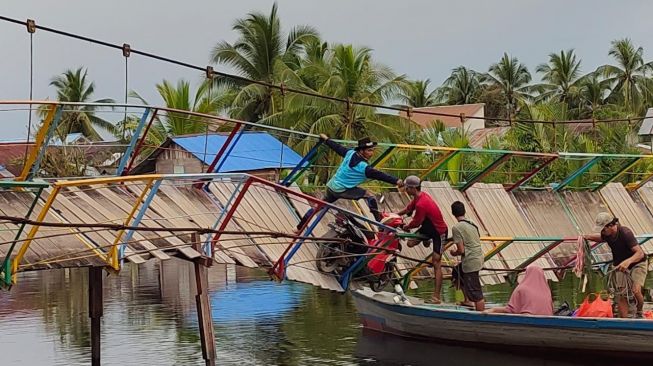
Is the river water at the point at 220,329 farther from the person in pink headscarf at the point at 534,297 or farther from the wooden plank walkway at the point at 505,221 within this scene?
the wooden plank walkway at the point at 505,221

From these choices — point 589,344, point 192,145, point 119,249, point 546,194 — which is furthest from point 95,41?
point 192,145

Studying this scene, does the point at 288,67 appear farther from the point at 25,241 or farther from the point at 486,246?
the point at 25,241

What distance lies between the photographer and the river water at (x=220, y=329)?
1566cm

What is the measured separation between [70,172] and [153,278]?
17.1 feet

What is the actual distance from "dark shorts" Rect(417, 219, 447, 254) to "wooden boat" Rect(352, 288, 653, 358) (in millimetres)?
1027

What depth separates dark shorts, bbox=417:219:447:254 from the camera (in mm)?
14164

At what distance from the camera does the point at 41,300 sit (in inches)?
986

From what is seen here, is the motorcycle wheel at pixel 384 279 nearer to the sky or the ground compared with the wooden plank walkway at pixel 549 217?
nearer to the ground

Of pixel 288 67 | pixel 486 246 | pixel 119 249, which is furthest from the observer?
pixel 288 67

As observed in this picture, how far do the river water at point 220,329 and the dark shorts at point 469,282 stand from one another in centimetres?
88

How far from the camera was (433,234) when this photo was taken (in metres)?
14.2

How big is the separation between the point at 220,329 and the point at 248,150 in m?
8.68

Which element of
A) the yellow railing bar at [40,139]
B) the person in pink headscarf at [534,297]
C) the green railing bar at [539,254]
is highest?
the yellow railing bar at [40,139]

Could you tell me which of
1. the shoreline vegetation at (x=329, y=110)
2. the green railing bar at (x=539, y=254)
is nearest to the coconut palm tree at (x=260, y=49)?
the shoreline vegetation at (x=329, y=110)
